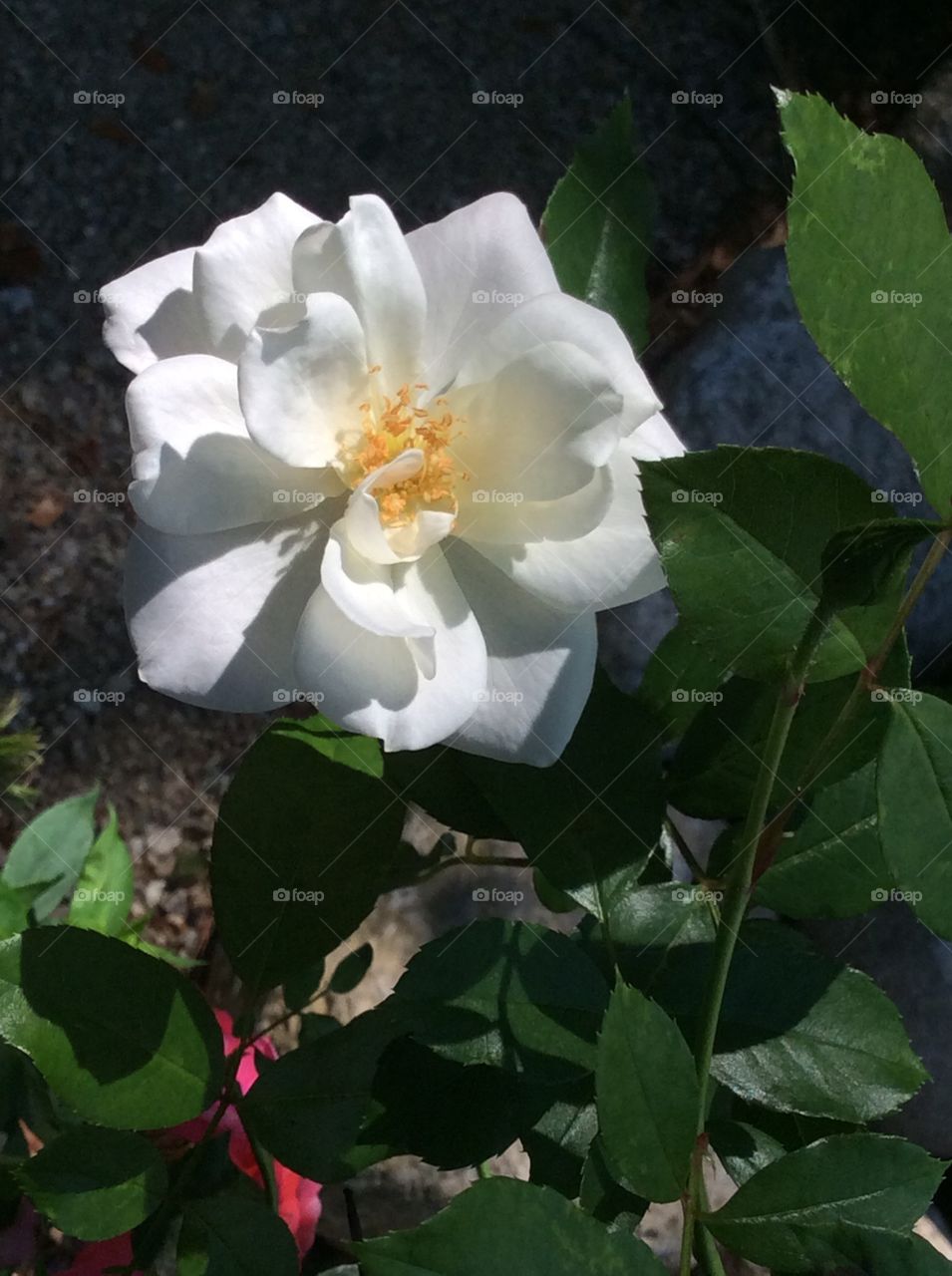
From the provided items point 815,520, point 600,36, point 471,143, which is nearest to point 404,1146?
point 815,520

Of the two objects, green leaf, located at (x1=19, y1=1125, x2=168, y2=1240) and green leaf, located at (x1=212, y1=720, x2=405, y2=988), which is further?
green leaf, located at (x1=212, y1=720, x2=405, y2=988)

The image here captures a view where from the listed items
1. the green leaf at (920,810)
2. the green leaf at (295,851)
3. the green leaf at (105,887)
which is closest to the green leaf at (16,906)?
the green leaf at (105,887)

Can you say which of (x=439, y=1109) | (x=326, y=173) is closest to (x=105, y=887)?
(x=439, y=1109)

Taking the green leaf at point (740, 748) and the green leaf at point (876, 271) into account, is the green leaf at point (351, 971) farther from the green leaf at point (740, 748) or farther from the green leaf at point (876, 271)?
the green leaf at point (876, 271)

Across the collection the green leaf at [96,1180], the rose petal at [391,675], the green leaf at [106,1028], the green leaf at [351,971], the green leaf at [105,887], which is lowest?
the green leaf at [351,971]

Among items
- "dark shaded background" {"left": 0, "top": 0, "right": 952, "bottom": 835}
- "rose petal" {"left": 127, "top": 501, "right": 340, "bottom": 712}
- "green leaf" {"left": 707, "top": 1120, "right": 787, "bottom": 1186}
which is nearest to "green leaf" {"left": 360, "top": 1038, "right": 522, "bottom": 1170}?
"green leaf" {"left": 707, "top": 1120, "right": 787, "bottom": 1186}

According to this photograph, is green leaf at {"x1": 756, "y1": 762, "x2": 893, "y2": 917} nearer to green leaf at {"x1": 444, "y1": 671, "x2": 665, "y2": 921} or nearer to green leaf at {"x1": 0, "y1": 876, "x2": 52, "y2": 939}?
green leaf at {"x1": 444, "y1": 671, "x2": 665, "y2": 921}

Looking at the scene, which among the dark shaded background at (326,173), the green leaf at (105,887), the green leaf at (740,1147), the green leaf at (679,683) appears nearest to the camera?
the green leaf at (740,1147)
